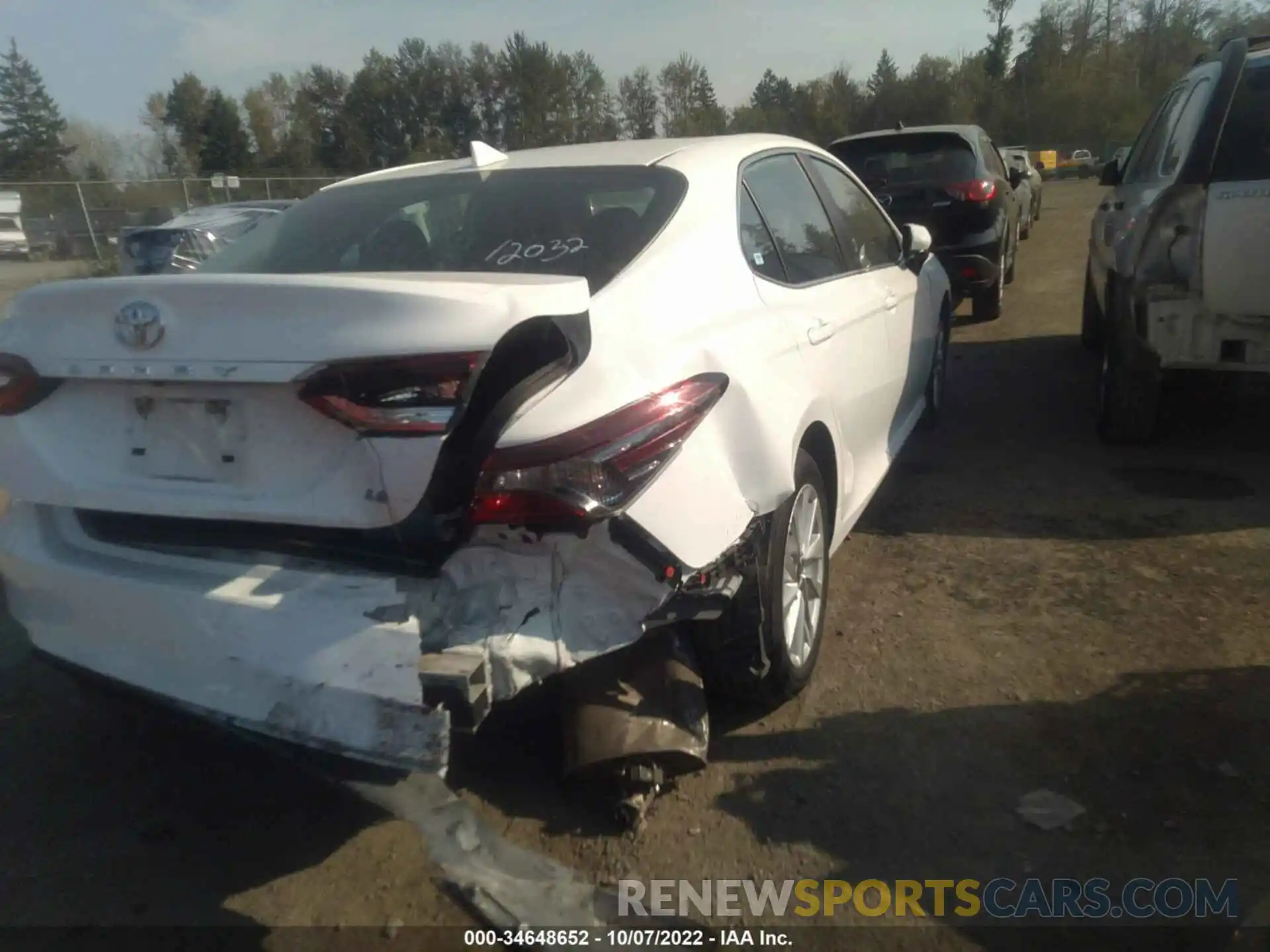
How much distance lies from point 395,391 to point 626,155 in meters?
1.63

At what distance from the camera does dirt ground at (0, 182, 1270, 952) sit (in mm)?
2539

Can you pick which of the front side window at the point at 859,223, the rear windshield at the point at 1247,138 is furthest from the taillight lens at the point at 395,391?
the rear windshield at the point at 1247,138

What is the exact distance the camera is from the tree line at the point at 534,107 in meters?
44.0

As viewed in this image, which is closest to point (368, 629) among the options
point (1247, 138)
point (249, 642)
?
point (249, 642)

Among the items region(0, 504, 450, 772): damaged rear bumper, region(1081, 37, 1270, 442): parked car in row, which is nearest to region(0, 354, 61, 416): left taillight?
region(0, 504, 450, 772): damaged rear bumper

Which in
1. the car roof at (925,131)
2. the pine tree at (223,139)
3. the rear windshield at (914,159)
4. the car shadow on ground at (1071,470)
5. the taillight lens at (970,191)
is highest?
the pine tree at (223,139)

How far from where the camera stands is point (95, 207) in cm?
2456

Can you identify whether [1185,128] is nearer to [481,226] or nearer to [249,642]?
[481,226]

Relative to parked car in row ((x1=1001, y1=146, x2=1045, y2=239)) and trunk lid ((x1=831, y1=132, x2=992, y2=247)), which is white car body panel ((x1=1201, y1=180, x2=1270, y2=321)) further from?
parked car in row ((x1=1001, y1=146, x2=1045, y2=239))

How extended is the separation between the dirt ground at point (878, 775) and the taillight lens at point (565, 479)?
2.99 feet

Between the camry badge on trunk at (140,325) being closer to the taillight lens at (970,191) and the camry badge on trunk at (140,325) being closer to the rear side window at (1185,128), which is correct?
A: the rear side window at (1185,128)

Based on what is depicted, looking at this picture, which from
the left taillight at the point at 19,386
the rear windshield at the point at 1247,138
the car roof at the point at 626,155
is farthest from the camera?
the rear windshield at the point at 1247,138

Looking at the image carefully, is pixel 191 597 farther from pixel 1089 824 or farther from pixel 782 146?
pixel 782 146

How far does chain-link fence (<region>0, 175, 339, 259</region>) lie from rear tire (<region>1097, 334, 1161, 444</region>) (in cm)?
2206
